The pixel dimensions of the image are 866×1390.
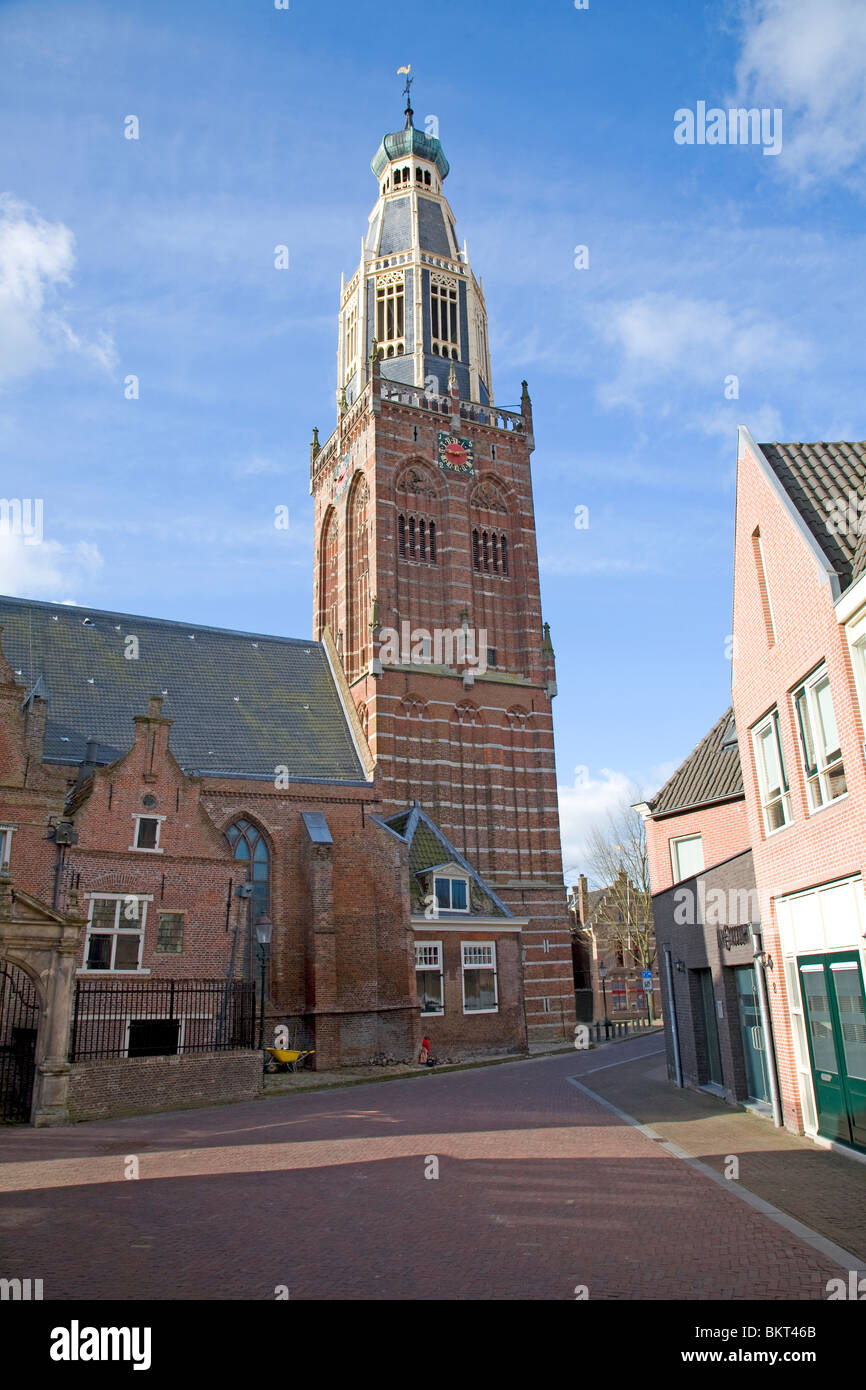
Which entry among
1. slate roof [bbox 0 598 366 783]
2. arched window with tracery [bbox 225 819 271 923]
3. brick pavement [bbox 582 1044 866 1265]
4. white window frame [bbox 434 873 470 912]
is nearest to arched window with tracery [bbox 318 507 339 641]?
slate roof [bbox 0 598 366 783]

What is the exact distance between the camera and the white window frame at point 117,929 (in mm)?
25625

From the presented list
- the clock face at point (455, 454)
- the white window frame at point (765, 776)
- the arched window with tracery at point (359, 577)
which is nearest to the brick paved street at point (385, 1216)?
the white window frame at point (765, 776)

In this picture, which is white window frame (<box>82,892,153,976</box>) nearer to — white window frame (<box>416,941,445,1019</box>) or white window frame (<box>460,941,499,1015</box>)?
white window frame (<box>416,941,445,1019</box>)

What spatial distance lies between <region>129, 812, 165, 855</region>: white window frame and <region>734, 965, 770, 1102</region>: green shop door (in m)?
16.5

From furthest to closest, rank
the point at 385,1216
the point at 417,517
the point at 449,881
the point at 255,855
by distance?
the point at 417,517 < the point at 449,881 < the point at 255,855 < the point at 385,1216

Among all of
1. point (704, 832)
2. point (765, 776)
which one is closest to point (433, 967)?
point (704, 832)

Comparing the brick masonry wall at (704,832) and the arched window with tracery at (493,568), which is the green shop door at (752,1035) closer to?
the brick masonry wall at (704,832)

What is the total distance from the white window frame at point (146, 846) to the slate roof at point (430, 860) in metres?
9.95

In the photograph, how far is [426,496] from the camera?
1957 inches

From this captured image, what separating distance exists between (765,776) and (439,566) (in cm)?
3352

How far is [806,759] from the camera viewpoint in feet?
48.4

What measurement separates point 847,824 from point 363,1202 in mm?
7859

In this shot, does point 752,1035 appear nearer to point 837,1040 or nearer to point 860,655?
point 837,1040
